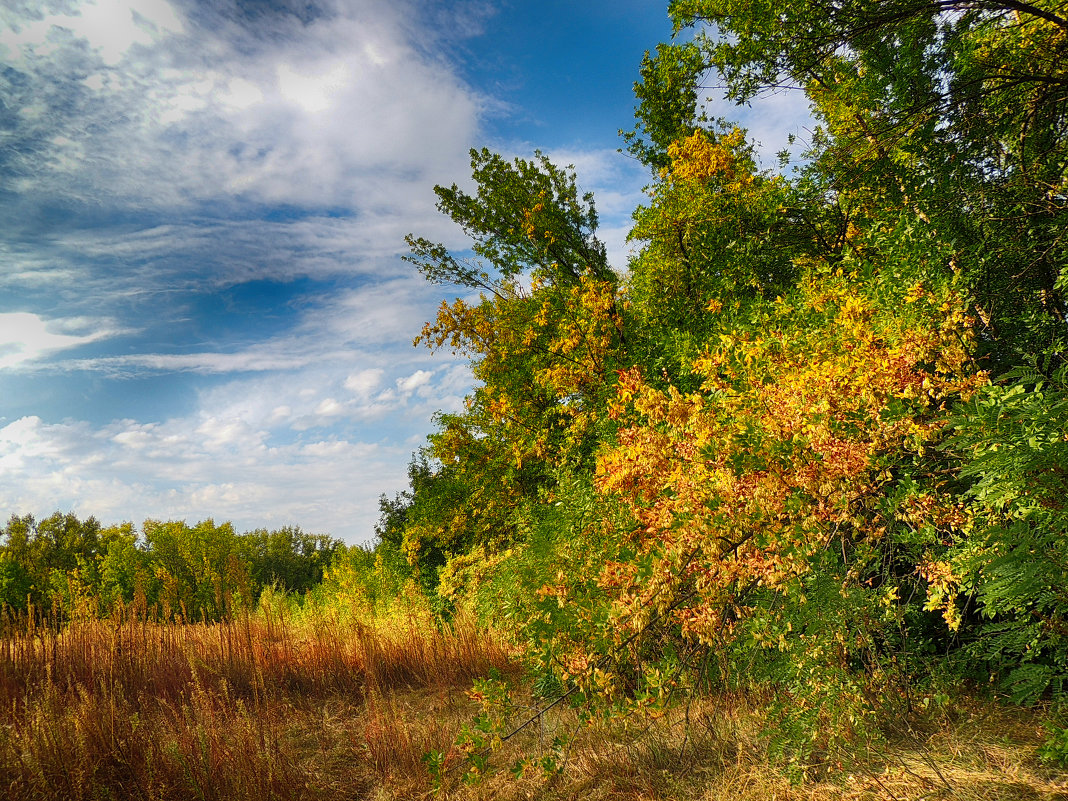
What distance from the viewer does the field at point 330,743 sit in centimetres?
341

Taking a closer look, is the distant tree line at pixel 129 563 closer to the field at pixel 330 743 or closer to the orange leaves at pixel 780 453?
the field at pixel 330 743

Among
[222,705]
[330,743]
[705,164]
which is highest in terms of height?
[705,164]

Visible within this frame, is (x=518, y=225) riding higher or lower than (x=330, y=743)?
higher

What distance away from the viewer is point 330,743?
5.07 metres

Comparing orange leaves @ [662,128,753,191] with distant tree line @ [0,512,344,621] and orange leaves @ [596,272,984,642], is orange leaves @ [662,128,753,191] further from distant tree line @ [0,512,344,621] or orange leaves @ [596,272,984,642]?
distant tree line @ [0,512,344,621]

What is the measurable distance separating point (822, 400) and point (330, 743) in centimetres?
496

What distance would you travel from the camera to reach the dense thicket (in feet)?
9.66

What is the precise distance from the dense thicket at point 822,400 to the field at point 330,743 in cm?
38

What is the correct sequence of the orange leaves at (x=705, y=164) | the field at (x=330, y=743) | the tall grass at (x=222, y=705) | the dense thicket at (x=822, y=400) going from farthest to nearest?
the orange leaves at (x=705, y=164) < the tall grass at (x=222, y=705) < the field at (x=330, y=743) < the dense thicket at (x=822, y=400)

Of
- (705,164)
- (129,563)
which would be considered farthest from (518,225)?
(129,563)

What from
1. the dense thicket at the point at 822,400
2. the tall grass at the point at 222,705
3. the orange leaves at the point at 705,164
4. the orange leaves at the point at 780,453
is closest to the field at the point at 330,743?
the tall grass at the point at 222,705

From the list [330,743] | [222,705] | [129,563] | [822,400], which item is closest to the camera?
[822,400]

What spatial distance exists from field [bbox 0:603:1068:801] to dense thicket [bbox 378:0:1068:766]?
38 centimetres

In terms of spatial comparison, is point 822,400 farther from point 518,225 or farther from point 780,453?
point 518,225
